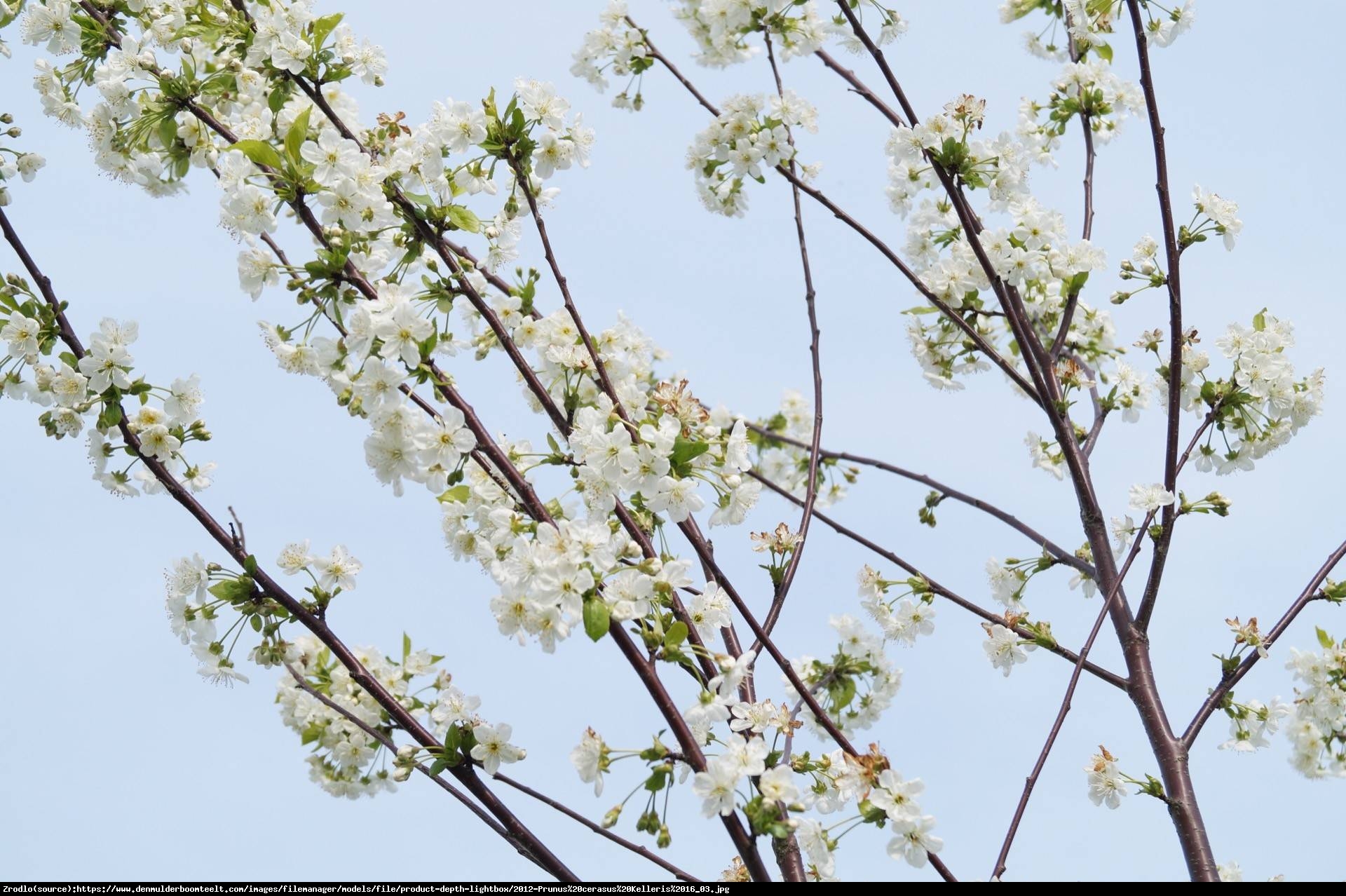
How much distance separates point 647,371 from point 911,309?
1357 mm

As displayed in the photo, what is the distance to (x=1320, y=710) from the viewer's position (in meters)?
4.77

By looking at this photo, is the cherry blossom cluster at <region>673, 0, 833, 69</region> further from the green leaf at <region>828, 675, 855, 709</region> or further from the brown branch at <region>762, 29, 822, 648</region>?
the green leaf at <region>828, 675, 855, 709</region>

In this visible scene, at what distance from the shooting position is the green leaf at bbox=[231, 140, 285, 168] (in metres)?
2.95

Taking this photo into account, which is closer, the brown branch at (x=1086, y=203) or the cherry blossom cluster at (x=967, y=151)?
the cherry blossom cluster at (x=967, y=151)

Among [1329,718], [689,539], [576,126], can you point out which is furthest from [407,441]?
[1329,718]

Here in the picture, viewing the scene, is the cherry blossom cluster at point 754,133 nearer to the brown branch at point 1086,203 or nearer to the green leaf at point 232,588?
the brown branch at point 1086,203

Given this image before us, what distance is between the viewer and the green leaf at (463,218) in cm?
312

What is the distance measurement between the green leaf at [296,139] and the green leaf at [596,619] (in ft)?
4.81

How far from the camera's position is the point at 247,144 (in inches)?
116

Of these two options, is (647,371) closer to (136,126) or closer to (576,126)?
(576,126)

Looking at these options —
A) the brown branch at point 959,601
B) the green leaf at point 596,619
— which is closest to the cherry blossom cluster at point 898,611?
the brown branch at point 959,601

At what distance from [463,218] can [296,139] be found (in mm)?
482

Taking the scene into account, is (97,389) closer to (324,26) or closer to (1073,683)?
(324,26)

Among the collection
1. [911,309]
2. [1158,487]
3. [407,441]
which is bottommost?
[407,441]
